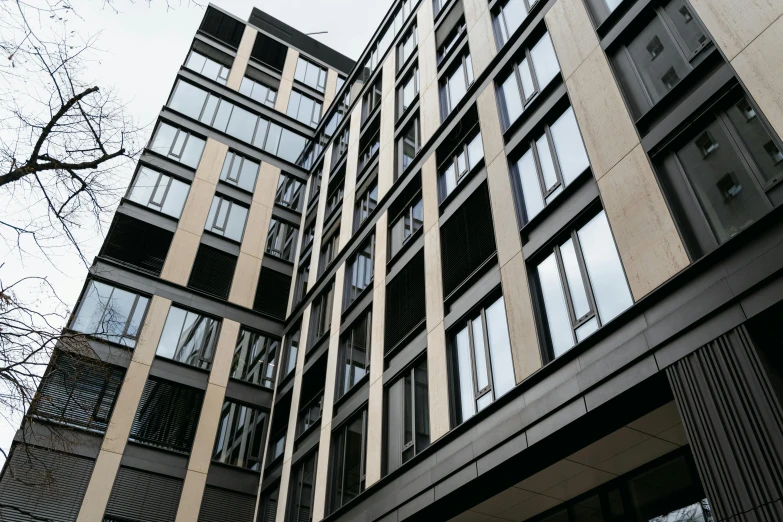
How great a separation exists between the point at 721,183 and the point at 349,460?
1226cm

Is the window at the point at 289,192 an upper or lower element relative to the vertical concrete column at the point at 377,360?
upper

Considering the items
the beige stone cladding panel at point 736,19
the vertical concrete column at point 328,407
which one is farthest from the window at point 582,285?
the vertical concrete column at point 328,407

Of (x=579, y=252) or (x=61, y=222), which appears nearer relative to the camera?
(x=61, y=222)

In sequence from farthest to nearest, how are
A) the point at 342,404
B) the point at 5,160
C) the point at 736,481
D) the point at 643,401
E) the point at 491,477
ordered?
the point at 342,404 < the point at 491,477 < the point at 643,401 < the point at 5,160 < the point at 736,481

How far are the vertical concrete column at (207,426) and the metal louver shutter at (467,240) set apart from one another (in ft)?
40.1

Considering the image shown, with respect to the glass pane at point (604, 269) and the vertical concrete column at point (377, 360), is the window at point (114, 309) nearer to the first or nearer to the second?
the vertical concrete column at point (377, 360)

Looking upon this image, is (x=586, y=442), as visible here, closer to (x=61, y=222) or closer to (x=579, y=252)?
(x=579, y=252)

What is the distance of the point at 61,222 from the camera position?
9312 mm

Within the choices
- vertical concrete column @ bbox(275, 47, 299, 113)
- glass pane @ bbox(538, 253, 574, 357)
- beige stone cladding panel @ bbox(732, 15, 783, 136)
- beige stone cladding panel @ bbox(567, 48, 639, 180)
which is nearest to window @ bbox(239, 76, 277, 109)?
vertical concrete column @ bbox(275, 47, 299, 113)

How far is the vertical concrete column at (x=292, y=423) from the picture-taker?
2081cm

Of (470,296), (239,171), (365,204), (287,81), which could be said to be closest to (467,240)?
(470,296)

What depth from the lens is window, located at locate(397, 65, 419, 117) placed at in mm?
24625

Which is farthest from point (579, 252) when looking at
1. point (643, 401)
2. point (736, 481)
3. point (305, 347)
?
point (305, 347)

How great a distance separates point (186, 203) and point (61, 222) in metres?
20.2
